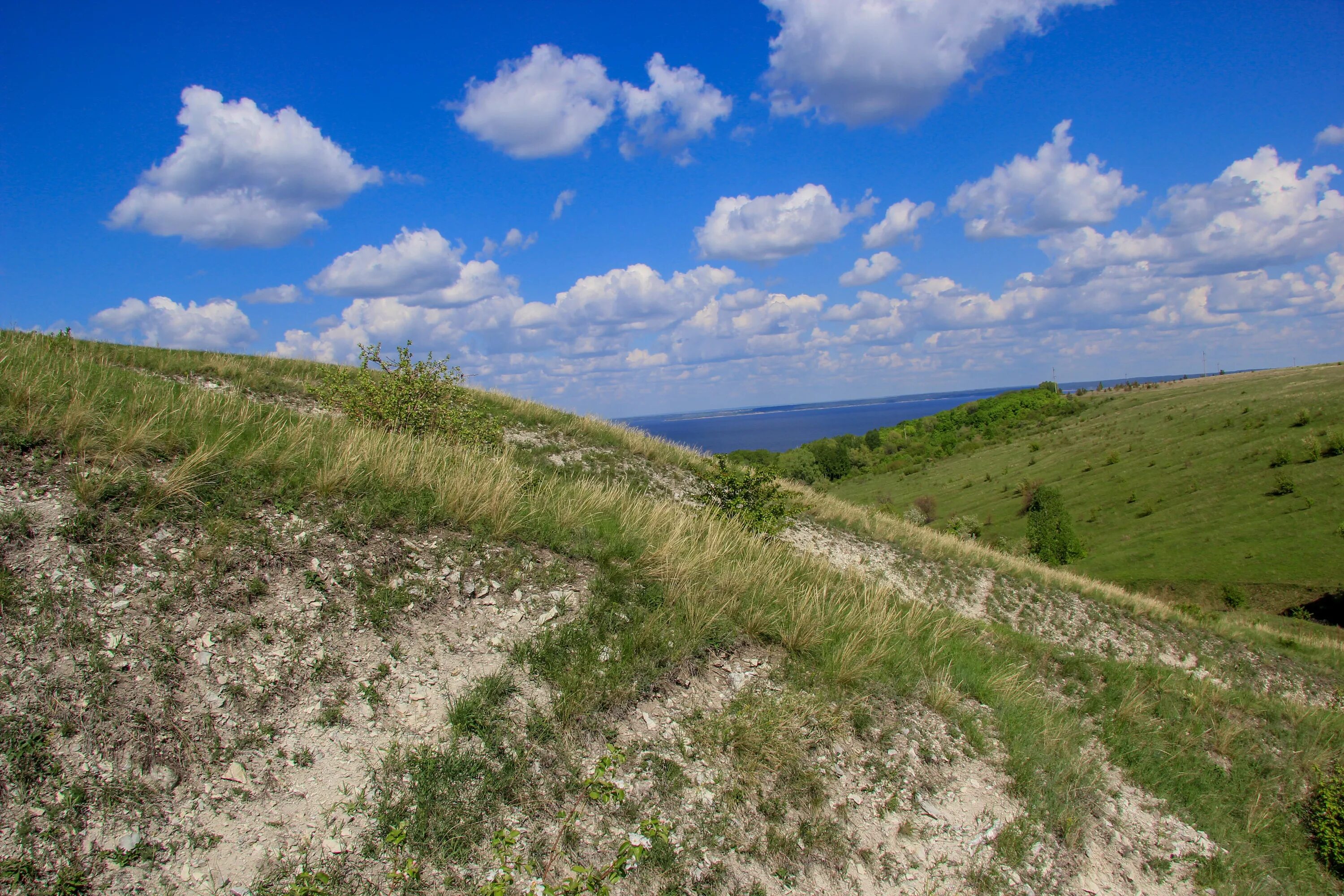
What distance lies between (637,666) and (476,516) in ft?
7.99

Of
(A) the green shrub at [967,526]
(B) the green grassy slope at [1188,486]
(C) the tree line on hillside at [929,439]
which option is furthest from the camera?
(C) the tree line on hillside at [929,439]

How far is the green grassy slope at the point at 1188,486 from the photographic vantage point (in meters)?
49.1

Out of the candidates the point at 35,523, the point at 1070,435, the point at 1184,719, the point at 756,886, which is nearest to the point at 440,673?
the point at 756,886

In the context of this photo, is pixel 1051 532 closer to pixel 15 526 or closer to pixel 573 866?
pixel 573 866

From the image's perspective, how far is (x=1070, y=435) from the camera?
103812 millimetres

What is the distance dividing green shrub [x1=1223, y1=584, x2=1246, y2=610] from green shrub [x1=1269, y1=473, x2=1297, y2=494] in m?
19.3

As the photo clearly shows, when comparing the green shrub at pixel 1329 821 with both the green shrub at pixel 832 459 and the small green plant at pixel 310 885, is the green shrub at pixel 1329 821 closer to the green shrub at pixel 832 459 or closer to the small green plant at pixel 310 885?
the small green plant at pixel 310 885

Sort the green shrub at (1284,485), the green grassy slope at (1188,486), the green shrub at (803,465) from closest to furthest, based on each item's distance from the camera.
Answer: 1. the green grassy slope at (1188,486)
2. the green shrub at (1284,485)
3. the green shrub at (803,465)

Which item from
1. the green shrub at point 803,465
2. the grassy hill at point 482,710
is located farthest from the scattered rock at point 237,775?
the green shrub at point 803,465

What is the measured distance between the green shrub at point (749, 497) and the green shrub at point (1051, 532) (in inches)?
2011

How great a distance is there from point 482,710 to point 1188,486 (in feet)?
269

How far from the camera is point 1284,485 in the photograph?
57.7 m

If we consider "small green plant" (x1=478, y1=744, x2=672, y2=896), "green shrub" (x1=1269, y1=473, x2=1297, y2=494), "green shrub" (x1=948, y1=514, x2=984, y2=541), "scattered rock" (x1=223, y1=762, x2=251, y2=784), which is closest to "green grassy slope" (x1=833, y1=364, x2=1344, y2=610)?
"green shrub" (x1=1269, y1=473, x2=1297, y2=494)

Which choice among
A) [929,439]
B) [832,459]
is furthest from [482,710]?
[929,439]
